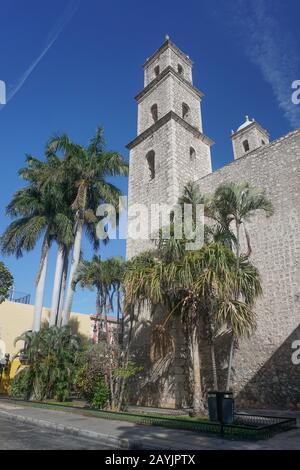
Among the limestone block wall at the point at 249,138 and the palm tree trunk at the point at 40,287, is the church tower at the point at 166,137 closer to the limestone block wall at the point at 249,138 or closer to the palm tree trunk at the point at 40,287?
the palm tree trunk at the point at 40,287

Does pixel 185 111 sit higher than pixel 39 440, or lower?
higher

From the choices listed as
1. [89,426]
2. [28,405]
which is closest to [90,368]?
[28,405]

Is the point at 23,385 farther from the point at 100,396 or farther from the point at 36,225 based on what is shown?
the point at 36,225

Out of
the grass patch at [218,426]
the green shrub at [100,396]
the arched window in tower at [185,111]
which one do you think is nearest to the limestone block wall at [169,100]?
the arched window in tower at [185,111]

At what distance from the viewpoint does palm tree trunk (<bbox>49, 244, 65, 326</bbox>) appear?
17059 mm

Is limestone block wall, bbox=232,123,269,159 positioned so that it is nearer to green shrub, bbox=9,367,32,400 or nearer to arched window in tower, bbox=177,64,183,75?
arched window in tower, bbox=177,64,183,75

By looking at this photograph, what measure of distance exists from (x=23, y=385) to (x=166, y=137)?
13210 millimetres

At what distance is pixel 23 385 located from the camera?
13.1m

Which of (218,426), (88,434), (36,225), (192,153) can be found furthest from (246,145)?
(88,434)

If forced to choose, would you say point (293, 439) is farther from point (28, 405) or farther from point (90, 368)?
point (28, 405)

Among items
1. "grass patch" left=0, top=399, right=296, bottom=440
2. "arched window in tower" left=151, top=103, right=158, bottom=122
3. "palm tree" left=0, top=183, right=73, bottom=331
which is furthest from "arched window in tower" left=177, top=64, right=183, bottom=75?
"grass patch" left=0, top=399, right=296, bottom=440

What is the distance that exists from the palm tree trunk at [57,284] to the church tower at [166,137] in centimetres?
399
